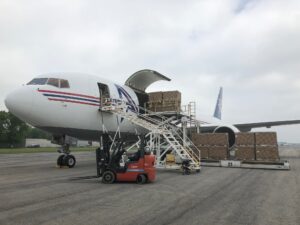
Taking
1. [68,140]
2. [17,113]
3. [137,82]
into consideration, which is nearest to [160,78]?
[137,82]

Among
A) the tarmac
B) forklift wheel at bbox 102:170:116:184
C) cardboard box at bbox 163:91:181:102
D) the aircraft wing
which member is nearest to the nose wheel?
the tarmac

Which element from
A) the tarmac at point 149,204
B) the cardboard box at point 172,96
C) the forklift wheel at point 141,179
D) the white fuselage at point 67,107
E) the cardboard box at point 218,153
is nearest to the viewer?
the tarmac at point 149,204

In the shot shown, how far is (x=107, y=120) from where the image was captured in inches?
571

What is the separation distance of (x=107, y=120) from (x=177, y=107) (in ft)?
15.8

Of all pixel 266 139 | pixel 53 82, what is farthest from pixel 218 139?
pixel 53 82

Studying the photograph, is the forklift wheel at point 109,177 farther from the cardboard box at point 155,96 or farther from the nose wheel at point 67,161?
the cardboard box at point 155,96

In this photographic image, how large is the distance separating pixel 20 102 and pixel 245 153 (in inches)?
486

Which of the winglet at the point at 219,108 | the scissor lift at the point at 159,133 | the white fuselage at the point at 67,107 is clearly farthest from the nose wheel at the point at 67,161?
the winglet at the point at 219,108

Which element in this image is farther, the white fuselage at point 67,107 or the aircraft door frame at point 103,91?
the aircraft door frame at point 103,91

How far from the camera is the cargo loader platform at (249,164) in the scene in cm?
1435

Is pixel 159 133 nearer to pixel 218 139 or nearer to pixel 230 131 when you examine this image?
pixel 218 139

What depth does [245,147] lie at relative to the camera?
16547 mm

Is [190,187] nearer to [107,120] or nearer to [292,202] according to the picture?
[292,202]

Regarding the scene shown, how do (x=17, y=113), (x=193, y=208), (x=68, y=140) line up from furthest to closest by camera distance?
(x=68, y=140), (x=17, y=113), (x=193, y=208)
